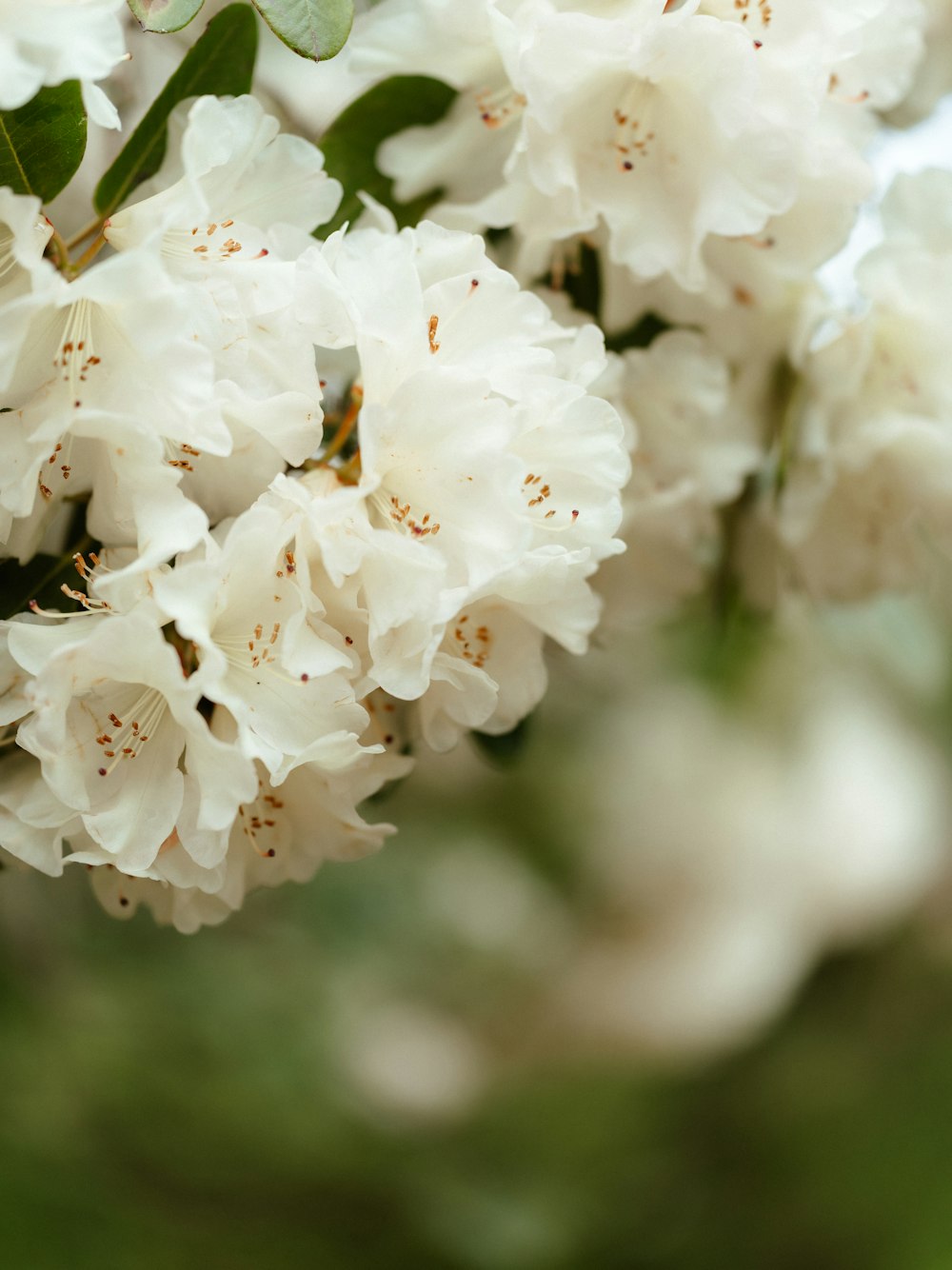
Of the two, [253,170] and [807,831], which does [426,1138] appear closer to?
[807,831]

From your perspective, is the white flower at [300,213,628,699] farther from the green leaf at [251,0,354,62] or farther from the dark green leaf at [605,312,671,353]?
the dark green leaf at [605,312,671,353]

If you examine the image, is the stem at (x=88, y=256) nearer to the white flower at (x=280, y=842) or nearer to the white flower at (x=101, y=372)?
the white flower at (x=101, y=372)

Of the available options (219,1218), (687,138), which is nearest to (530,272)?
(687,138)

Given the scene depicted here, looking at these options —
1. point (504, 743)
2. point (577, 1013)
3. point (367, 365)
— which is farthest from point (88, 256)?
point (577, 1013)

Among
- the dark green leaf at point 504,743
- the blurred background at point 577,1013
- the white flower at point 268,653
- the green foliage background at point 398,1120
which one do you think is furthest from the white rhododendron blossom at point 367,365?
the green foliage background at point 398,1120

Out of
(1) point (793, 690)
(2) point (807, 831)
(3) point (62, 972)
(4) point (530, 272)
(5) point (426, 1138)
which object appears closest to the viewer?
(4) point (530, 272)

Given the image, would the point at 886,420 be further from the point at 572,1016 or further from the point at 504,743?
the point at 572,1016

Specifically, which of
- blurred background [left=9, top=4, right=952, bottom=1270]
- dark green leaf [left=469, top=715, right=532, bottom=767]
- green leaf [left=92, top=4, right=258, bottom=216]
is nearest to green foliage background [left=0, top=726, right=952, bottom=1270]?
blurred background [left=9, top=4, right=952, bottom=1270]
